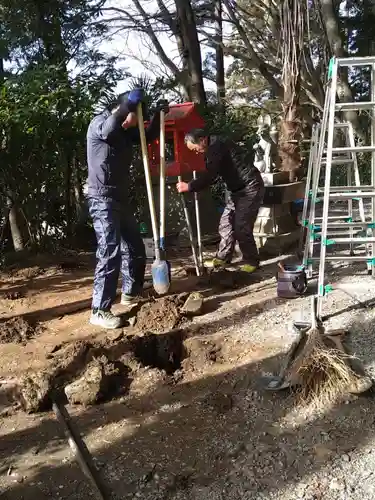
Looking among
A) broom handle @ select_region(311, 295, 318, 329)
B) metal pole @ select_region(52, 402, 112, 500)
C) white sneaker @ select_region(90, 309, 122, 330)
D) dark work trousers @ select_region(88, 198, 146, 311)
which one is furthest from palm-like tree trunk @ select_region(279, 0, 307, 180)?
metal pole @ select_region(52, 402, 112, 500)

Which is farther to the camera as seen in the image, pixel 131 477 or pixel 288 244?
pixel 288 244

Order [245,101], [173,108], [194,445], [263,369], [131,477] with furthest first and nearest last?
[245,101] < [173,108] < [263,369] < [194,445] < [131,477]

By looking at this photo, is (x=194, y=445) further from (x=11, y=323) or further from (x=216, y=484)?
(x=11, y=323)

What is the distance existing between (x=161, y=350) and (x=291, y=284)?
1.55 metres

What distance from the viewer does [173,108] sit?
574 centimetres

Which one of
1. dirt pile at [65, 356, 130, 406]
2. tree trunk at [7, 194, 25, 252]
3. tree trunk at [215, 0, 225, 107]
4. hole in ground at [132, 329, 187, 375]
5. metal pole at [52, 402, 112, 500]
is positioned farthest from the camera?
tree trunk at [215, 0, 225, 107]

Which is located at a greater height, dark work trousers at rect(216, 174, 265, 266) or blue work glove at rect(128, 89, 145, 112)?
blue work glove at rect(128, 89, 145, 112)

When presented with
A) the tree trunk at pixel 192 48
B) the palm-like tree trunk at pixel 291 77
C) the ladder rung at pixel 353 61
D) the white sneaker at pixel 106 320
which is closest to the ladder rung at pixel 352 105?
the ladder rung at pixel 353 61

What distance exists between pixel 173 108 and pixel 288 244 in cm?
283

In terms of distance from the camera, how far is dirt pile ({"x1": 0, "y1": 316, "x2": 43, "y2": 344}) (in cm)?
477

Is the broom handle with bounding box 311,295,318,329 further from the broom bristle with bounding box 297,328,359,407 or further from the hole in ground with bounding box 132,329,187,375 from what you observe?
the hole in ground with bounding box 132,329,187,375

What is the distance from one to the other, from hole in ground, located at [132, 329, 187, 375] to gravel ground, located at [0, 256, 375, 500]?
468 mm

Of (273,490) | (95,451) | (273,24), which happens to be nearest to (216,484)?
(273,490)

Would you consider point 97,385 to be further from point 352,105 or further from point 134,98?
point 352,105
